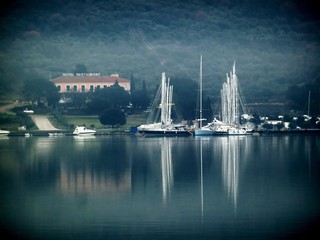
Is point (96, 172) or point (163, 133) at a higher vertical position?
point (163, 133)

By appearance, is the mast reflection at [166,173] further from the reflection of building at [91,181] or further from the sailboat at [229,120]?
the sailboat at [229,120]

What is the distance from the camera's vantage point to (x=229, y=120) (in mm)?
63281

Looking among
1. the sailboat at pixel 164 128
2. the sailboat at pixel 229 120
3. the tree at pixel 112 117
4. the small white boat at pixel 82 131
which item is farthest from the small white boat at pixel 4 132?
the sailboat at pixel 229 120

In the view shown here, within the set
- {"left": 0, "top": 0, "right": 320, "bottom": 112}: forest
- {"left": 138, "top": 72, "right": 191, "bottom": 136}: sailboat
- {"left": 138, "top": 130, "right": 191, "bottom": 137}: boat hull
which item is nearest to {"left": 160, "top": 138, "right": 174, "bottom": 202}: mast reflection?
{"left": 138, "top": 130, "right": 191, "bottom": 137}: boat hull

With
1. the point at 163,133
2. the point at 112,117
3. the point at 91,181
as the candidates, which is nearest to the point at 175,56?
the point at 112,117

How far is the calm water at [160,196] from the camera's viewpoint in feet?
61.2

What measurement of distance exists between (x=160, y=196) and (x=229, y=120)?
40.6m

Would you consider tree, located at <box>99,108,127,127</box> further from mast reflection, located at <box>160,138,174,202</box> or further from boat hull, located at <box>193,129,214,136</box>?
mast reflection, located at <box>160,138,174,202</box>

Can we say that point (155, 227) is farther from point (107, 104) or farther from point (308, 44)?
point (308, 44)

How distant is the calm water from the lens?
61.2 ft

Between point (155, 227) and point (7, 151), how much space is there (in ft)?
77.2

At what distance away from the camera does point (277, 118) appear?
74.1 m

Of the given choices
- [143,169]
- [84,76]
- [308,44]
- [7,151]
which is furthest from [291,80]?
[143,169]

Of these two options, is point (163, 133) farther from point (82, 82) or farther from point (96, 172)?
point (82, 82)
